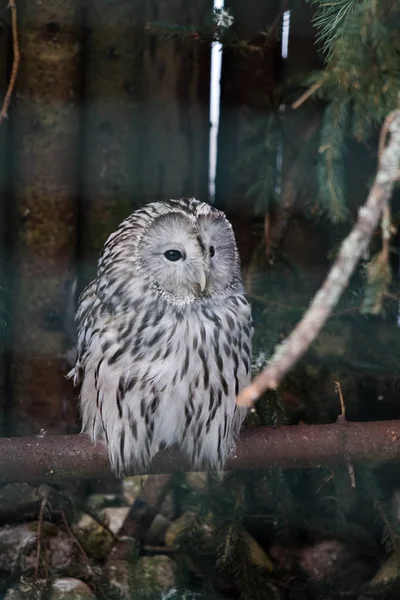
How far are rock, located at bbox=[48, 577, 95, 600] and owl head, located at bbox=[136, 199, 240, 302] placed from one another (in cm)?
79

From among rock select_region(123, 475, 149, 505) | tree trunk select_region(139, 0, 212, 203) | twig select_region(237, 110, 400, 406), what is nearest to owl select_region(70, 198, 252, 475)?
tree trunk select_region(139, 0, 212, 203)

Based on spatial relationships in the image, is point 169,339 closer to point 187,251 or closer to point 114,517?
point 187,251

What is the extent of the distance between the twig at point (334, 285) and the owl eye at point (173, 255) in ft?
3.00

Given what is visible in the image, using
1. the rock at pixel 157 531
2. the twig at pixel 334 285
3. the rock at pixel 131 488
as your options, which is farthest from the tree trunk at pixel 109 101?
the twig at pixel 334 285

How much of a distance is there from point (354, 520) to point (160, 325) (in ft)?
3.33

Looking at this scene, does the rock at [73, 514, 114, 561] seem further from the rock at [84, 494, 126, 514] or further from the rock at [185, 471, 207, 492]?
the rock at [185, 471, 207, 492]

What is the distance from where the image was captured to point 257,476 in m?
2.58

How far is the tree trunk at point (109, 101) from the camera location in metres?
2.41

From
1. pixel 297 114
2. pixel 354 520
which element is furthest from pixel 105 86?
pixel 354 520

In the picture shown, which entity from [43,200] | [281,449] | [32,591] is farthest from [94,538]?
[43,200]

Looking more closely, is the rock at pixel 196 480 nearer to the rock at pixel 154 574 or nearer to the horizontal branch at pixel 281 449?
the rock at pixel 154 574

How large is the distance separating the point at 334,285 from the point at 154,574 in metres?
1.63

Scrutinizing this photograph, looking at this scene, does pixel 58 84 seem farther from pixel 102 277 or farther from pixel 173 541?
pixel 173 541

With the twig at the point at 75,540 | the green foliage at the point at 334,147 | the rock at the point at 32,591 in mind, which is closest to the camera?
the green foliage at the point at 334,147
